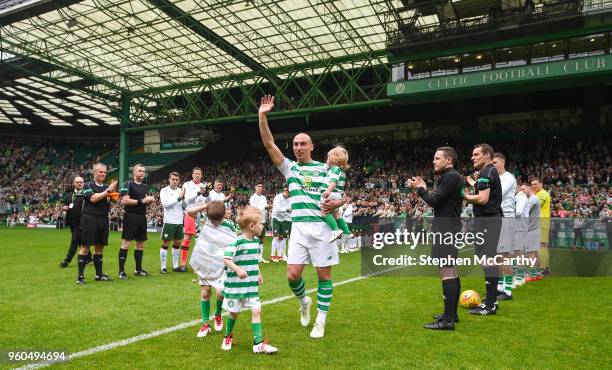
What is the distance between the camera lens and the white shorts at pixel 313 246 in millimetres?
4766

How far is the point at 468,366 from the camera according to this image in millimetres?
3885

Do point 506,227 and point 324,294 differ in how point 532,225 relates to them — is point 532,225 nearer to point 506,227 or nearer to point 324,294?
point 506,227

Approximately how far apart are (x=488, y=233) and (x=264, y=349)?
3.51 metres

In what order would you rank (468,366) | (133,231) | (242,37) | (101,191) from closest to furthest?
1. (468,366)
2. (101,191)
3. (133,231)
4. (242,37)

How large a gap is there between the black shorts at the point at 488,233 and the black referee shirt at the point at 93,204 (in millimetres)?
6370

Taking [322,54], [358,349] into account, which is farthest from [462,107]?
[358,349]

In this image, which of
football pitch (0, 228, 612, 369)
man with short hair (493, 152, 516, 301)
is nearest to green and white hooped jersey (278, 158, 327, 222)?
football pitch (0, 228, 612, 369)

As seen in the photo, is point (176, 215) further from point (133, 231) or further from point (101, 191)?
point (101, 191)

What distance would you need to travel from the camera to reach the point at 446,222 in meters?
5.12

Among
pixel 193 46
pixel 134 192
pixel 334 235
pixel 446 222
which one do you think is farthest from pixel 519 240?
pixel 193 46

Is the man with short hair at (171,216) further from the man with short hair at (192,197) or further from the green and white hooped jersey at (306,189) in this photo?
the green and white hooped jersey at (306,189)

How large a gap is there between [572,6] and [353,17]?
9620 mm

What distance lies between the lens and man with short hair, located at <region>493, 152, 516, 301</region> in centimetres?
653

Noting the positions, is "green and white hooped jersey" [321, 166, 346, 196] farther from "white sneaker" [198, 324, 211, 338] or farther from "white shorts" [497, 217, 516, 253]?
"white shorts" [497, 217, 516, 253]
